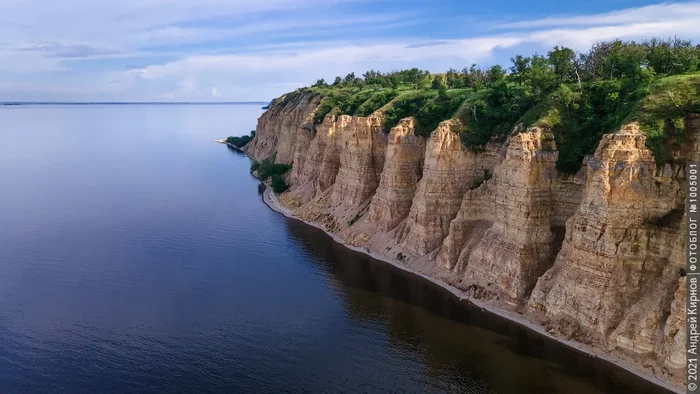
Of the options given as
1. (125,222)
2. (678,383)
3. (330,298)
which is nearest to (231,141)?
(125,222)

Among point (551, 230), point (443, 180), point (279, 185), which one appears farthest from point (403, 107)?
point (279, 185)

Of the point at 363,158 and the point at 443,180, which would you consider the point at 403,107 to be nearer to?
the point at 363,158

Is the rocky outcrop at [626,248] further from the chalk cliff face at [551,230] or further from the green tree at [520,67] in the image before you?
the green tree at [520,67]

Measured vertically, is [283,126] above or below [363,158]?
above

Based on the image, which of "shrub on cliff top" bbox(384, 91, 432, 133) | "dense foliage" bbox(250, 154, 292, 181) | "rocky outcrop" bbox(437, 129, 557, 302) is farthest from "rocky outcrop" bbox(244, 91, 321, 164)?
"rocky outcrop" bbox(437, 129, 557, 302)

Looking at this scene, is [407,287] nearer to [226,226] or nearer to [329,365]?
[329,365]

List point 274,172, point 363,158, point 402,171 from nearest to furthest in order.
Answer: point 402,171
point 363,158
point 274,172

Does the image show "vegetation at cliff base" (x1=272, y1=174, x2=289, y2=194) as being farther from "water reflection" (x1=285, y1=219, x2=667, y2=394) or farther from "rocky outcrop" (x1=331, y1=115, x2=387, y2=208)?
"water reflection" (x1=285, y1=219, x2=667, y2=394)
